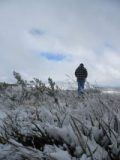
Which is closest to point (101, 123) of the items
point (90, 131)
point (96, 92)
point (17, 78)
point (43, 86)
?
point (90, 131)

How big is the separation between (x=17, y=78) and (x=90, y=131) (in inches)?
361

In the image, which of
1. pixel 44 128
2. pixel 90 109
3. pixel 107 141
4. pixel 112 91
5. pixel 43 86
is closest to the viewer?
pixel 107 141

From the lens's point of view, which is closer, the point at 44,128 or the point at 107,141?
the point at 107,141

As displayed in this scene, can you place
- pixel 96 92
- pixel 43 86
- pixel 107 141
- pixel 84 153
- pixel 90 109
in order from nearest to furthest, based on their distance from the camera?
1. pixel 84 153
2. pixel 107 141
3. pixel 90 109
4. pixel 96 92
5. pixel 43 86

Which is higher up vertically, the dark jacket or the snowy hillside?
the dark jacket

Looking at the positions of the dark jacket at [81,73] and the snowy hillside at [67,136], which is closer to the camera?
the snowy hillside at [67,136]

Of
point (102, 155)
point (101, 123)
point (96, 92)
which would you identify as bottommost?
point (102, 155)

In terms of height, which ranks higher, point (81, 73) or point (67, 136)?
point (81, 73)

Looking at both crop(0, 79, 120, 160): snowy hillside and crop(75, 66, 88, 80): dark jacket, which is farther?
crop(75, 66, 88, 80): dark jacket

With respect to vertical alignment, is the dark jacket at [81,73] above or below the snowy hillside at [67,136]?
above

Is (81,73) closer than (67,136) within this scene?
No

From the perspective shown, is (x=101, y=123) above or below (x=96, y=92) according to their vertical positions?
below

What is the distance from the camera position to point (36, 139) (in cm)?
427

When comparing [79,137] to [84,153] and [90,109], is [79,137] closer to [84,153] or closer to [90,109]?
[84,153]
